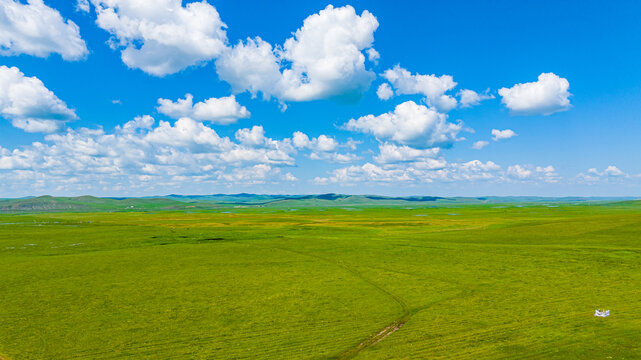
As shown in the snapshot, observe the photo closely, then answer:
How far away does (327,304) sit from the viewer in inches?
1283

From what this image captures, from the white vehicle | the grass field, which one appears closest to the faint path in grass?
the grass field

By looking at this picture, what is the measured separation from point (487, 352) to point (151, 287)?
34686 millimetres

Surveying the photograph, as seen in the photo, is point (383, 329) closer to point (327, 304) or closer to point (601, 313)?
point (327, 304)

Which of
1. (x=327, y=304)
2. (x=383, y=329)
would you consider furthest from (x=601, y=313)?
(x=327, y=304)

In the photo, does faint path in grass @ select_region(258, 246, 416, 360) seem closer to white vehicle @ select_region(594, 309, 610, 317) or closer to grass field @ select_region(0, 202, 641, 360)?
grass field @ select_region(0, 202, 641, 360)

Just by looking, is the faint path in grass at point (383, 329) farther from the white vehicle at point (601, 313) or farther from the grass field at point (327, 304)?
the white vehicle at point (601, 313)

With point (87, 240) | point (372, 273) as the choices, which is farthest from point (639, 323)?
point (87, 240)

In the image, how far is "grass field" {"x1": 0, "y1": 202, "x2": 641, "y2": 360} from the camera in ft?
75.4

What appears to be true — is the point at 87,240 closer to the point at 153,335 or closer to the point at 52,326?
the point at 52,326

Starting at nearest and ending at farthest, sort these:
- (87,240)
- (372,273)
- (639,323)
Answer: (639,323)
(372,273)
(87,240)

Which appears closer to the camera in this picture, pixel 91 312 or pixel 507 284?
pixel 91 312

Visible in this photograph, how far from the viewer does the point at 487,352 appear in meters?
21.7

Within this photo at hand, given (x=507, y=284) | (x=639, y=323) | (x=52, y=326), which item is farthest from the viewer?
(x=507, y=284)

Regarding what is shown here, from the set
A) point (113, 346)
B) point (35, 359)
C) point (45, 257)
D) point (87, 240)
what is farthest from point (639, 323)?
point (87, 240)
